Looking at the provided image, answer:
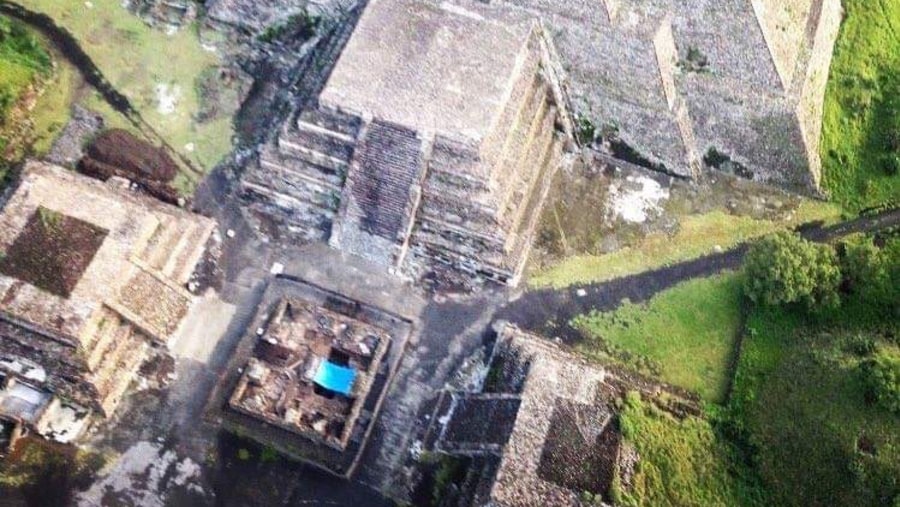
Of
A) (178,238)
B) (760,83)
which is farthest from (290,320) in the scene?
(760,83)

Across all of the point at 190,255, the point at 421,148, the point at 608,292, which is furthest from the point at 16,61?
the point at 608,292

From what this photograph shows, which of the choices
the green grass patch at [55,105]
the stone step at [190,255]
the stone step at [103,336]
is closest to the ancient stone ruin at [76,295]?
the stone step at [103,336]

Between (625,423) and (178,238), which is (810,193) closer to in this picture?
(625,423)

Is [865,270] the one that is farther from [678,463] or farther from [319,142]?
[319,142]

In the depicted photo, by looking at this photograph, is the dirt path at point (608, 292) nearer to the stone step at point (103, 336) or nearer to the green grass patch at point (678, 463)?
the green grass patch at point (678, 463)

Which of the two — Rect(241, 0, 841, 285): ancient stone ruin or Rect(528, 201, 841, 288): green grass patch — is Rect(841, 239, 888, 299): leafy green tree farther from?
Rect(241, 0, 841, 285): ancient stone ruin
